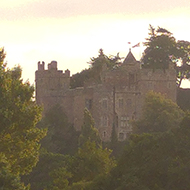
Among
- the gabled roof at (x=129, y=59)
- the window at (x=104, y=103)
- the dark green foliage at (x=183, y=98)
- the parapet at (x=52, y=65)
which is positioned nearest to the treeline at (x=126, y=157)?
the window at (x=104, y=103)

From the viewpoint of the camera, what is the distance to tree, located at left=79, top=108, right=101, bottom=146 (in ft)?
314

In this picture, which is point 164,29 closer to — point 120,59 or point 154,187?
point 120,59

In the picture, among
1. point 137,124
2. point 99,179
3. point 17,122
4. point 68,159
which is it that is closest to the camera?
point 17,122

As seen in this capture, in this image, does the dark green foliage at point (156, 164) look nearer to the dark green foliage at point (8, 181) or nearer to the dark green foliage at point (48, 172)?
the dark green foliage at point (48, 172)

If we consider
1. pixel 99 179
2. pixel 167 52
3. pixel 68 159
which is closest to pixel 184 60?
pixel 167 52

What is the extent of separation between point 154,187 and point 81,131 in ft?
128

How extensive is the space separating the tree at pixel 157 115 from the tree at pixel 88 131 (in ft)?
14.2

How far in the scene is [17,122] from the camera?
57.2m

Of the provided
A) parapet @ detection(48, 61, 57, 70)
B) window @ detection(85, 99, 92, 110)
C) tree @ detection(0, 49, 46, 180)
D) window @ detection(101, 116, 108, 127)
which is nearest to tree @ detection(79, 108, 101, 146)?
window @ detection(101, 116, 108, 127)

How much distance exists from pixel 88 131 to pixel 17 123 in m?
39.4

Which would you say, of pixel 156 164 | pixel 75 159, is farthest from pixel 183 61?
pixel 156 164

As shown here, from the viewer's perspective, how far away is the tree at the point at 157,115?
3661 inches

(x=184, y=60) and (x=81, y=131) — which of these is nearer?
(x=81, y=131)

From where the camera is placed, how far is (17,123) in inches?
2251
